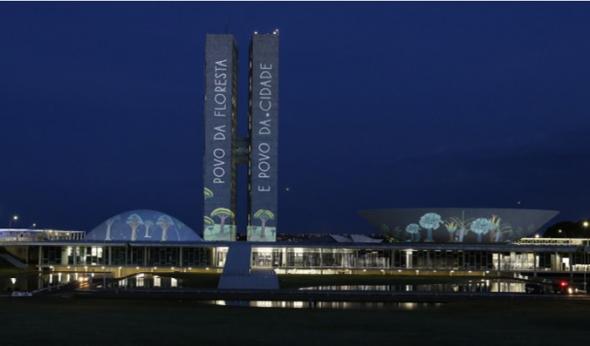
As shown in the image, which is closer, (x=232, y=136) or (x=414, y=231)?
(x=414, y=231)

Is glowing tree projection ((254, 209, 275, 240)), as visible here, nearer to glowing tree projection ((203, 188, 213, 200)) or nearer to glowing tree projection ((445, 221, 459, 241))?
glowing tree projection ((203, 188, 213, 200))

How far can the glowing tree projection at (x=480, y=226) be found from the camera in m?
71.2

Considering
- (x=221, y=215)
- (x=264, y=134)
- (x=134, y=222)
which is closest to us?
A: (x=134, y=222)

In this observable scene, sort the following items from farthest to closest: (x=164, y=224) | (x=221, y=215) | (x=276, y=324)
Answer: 1. (x=221, y=215)
2. (x=164, y=224)
3. (x=276, y=324)

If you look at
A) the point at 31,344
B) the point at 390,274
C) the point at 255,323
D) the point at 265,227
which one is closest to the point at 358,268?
the point at 390,274

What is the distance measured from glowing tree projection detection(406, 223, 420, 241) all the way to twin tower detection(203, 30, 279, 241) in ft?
50.8

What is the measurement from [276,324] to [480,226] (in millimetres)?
46716

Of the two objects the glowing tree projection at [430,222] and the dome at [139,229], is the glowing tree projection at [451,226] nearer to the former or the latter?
the glowing tree projection at [430,222]

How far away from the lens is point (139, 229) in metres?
78.9

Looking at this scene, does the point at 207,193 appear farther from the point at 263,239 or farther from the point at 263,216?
the point at 263,239

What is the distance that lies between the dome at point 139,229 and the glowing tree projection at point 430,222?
24235 millimetres

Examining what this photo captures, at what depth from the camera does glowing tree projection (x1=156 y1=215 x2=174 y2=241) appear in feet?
260

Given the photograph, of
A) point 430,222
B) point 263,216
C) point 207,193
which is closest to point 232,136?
point 207,193

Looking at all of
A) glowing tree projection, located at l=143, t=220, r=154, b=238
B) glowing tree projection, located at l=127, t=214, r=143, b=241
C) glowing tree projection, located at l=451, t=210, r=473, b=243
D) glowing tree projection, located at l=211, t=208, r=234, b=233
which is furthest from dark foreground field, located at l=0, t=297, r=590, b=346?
glowing tree projection, located at l=211, t=208, r=234, b=233
